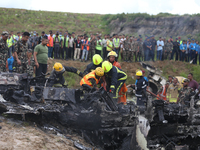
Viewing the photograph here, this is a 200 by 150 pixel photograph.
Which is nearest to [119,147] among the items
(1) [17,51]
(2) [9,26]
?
(1) [17,51]

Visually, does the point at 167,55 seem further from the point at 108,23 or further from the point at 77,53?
the point at 108,23

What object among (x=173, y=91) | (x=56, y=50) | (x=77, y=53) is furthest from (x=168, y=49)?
(x=56, y=50)

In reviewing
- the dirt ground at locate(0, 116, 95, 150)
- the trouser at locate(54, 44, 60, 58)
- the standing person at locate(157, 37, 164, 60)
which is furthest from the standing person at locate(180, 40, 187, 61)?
the dirt ground at locate(0, 116, 95, 150)

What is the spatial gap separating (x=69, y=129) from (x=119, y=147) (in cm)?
136

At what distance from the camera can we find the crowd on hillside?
1437 centimetres

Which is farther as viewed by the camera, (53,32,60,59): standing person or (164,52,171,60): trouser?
(164,52,171,60): trouser

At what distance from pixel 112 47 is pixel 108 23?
21221mm

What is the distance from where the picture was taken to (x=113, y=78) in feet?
23.1

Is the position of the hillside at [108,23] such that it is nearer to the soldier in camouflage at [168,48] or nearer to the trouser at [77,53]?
the soldier in camouflage at [168,48]

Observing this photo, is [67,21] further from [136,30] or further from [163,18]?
[163,18]

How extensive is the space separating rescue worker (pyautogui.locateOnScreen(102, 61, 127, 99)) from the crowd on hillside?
7450mm

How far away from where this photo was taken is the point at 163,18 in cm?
3278

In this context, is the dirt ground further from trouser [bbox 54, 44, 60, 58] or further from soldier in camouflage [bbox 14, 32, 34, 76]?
trouser [bbox 54, 44, 60, 58]

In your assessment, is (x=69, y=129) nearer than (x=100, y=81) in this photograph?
Yes
